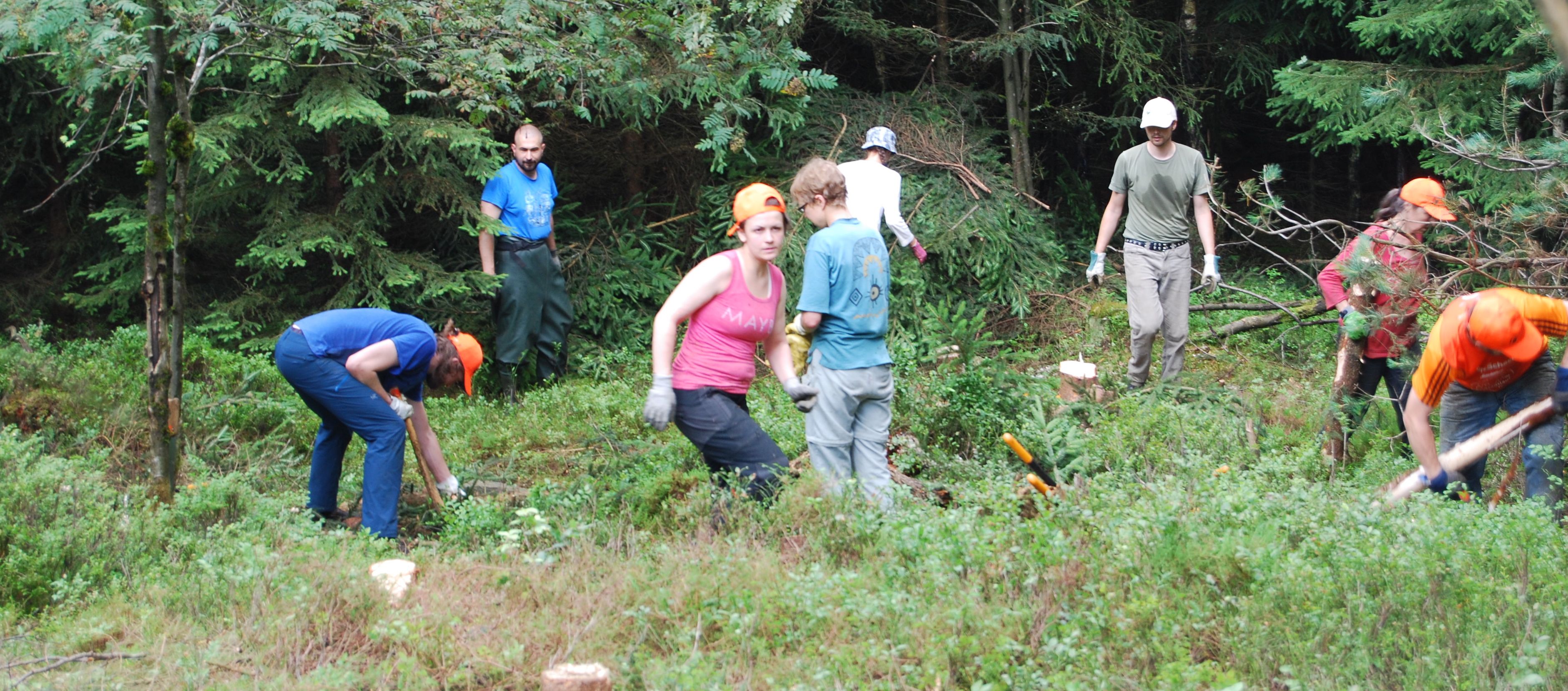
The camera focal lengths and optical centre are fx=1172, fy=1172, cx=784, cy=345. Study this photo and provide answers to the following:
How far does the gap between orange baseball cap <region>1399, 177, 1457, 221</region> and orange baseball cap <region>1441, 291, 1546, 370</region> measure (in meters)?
1.03

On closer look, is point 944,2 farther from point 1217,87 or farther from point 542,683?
point 542,683

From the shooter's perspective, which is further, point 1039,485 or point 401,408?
point 401,408

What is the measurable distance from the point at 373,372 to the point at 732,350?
1.62 m

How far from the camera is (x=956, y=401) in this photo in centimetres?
622

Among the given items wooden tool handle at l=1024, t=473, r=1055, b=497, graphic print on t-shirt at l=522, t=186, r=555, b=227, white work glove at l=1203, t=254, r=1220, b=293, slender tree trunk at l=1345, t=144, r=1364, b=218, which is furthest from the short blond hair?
slender tree trunk at l=1345, t=144, r=1364, b=218

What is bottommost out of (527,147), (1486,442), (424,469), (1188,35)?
(424,469)

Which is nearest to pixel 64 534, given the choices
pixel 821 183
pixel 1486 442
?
pixel 821 183

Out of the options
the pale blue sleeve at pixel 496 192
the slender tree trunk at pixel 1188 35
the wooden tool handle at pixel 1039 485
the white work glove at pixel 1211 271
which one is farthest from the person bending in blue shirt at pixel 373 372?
the slender tree trunk at pixel 1188 35

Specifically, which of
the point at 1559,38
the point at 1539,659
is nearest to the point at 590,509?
the point at 1539,659

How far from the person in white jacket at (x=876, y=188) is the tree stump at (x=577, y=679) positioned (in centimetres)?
431

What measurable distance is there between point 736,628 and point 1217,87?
35.4 ft

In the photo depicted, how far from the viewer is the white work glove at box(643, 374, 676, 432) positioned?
4.51 metres

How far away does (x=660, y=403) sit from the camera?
4.53 m

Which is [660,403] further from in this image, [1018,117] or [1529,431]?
[1018,117]
